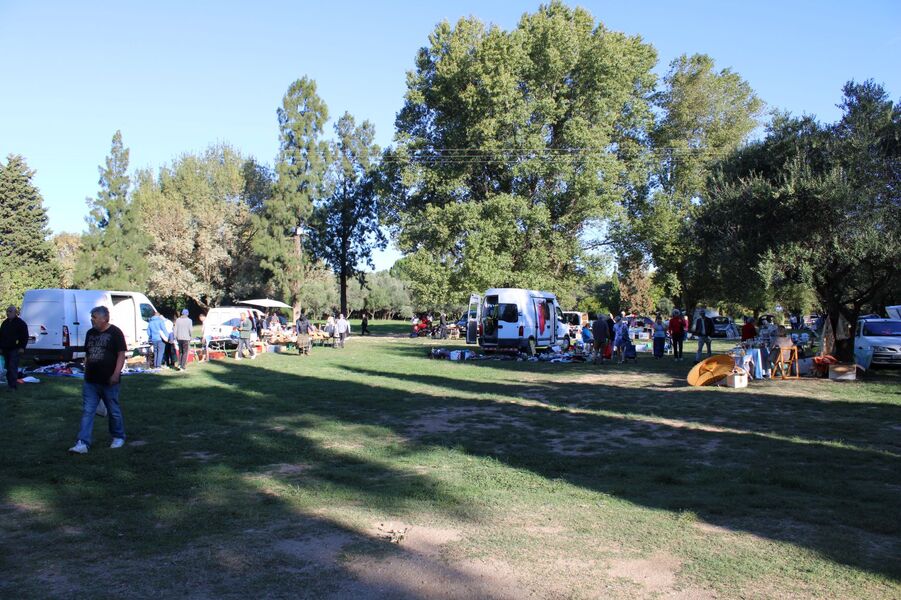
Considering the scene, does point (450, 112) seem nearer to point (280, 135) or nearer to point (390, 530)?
point (280, 135)

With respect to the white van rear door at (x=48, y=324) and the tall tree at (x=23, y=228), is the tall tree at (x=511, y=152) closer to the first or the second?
the white van rear door at (x=48, y=324)

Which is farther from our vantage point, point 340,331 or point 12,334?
point 340,331

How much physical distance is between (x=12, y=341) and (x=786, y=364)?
17889 mm

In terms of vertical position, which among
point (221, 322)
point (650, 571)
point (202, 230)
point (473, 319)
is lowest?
point (650, 571)

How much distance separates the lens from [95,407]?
776cm

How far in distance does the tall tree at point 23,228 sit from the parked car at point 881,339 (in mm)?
45912

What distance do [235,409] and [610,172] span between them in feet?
86.8

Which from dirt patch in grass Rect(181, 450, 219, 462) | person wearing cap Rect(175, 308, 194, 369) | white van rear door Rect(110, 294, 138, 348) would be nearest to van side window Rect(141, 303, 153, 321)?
white van rear door Rect(110, 294, 138, 348)

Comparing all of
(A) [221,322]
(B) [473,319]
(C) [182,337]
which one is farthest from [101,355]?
(B) [473,319]

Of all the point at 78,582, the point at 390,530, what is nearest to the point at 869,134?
the point at 390,530

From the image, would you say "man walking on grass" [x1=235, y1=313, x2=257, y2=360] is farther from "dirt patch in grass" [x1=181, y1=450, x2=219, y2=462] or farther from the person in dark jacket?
"dirt patch in grass" [x1=181, y1=450, x2=219, y2=462]

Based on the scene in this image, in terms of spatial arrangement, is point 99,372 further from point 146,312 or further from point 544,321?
point 544,321

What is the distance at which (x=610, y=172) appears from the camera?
33.6 m

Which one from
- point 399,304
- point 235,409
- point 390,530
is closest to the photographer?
point 390,530
